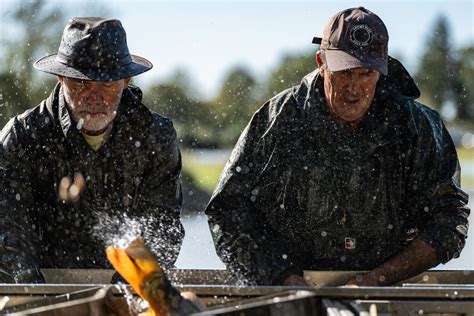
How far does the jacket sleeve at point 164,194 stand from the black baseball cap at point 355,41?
40.7 inches

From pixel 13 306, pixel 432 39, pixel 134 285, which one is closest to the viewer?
pixel 134 285

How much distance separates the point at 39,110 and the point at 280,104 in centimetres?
138

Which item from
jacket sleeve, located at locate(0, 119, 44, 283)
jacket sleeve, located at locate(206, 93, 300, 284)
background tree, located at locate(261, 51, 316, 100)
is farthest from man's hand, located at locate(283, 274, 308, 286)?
background tree, located at locate(261, 51, 316, 100)

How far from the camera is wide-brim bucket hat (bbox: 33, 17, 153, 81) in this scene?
706 cm

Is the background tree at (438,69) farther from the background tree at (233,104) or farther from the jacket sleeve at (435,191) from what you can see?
the jacket sleeve at (435,191)

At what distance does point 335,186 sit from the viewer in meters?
6.91

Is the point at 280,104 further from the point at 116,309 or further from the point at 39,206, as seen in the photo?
the point at 116,309

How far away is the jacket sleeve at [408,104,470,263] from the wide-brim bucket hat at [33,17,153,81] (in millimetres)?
1622

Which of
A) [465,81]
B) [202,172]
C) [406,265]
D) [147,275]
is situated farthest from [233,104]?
[147,275]

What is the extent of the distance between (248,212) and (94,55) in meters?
1.23

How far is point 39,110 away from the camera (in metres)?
7.27

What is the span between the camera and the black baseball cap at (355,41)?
22.2 ft

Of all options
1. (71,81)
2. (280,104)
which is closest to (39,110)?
(71,81)

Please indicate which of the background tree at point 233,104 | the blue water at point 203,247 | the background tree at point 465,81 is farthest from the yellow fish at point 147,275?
the background tree at point 465,81
